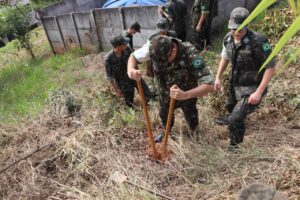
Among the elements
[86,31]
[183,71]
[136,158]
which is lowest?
[86,31]

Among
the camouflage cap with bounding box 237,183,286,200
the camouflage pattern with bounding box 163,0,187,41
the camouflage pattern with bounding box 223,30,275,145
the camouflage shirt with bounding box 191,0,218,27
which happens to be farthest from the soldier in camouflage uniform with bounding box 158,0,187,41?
the camouflage cap with bounding box 237,183,286,200

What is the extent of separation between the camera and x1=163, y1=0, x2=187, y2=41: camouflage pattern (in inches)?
235

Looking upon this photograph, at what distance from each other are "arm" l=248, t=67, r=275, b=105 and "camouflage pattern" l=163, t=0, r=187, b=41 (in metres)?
3.43

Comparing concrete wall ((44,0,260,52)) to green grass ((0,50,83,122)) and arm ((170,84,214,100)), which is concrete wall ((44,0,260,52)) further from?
arm ((170,84,214,100))

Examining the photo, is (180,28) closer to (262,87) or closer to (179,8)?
(179,8)

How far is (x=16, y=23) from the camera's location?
33.3ft

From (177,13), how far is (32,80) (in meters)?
4.75

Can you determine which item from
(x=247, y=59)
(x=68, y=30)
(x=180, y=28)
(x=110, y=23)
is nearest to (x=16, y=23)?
(x=68, y=30)

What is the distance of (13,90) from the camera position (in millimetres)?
8000

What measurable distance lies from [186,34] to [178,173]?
4.52m

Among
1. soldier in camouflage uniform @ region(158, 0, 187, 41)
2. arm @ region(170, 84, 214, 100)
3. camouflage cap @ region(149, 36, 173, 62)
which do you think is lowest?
soldier in camouflage uniform @ region(158, 0, 187, 41)

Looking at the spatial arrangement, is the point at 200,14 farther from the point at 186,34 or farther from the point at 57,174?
the point at 57,174

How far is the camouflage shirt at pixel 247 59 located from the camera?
301cm

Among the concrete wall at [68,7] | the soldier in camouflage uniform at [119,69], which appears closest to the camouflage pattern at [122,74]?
the soldier in camouflage uniform at [119,69]
